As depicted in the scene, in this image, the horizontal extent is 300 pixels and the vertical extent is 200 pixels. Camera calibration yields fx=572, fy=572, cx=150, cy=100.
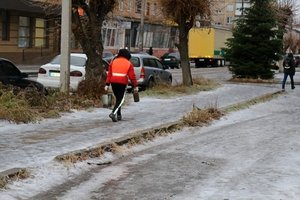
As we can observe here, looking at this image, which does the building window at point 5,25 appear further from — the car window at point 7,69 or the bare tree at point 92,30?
the car window at point 7,69

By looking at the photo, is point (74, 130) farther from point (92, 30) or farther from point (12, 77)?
point (92, 30)

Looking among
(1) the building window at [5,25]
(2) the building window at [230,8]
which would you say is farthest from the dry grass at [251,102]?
(2) the building window at [230,8]

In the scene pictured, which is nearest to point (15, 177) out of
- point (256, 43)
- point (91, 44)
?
point (91, 44)

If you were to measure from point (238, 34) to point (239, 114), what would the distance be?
15.1 metres

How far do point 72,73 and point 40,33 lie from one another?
26627 millimetres

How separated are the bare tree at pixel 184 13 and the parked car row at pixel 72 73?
96cm

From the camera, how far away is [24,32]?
4191cm

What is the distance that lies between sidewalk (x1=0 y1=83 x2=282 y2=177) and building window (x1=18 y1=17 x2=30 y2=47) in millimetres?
26690

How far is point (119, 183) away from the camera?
7.27 meters

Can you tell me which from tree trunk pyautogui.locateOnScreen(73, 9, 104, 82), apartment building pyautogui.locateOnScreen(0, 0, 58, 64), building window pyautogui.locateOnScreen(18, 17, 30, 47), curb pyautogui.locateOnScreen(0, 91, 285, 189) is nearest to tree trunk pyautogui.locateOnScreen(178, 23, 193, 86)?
tree trunk pyautogui.locateOnScreen(73, 9, 104, 82)

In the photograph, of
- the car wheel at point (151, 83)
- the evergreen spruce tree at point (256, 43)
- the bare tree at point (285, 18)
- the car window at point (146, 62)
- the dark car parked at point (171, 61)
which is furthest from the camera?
the dark car parked at point (171, 61)

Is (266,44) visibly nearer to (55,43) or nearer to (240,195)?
(55,43)

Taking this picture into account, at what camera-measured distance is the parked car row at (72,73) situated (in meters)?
15.3

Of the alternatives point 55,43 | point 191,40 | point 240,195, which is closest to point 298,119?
point 240,195
